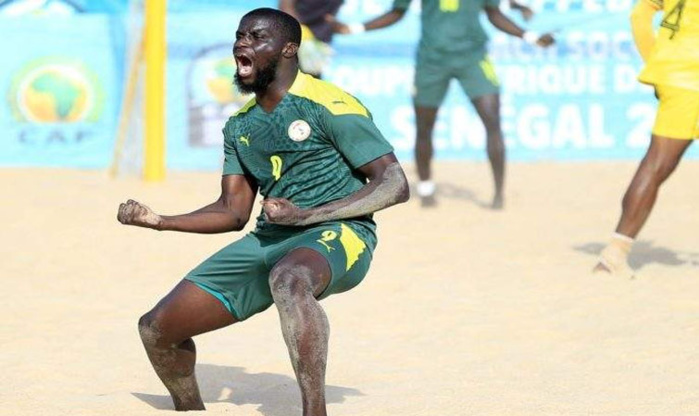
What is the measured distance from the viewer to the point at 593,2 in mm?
13383

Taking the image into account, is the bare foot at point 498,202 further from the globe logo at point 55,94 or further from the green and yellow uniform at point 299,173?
the green and yellow uniform at point 299,173

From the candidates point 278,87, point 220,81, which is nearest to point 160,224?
point 278,87

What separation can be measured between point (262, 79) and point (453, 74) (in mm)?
6099

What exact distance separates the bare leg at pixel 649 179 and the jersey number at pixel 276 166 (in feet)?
11.5

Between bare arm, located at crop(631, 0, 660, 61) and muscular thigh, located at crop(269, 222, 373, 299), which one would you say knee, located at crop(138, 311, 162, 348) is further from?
bare arm, located at crop(631, 0, 660, 61)

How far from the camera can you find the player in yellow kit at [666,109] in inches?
317

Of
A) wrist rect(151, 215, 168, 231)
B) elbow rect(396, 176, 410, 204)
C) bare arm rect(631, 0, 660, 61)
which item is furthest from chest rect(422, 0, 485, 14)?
wrist rect(151, 215, 168, 231)

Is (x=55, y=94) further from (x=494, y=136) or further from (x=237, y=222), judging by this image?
(x=237, y=222)

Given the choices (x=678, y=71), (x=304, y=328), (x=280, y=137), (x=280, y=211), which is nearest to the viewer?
(x=304, y=328)

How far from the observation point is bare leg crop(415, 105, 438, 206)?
440 inches

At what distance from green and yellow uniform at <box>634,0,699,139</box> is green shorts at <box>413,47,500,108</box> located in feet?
9.60

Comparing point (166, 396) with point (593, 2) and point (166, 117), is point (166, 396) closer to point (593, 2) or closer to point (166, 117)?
point (166, 117)

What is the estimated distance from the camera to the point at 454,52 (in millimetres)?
11062

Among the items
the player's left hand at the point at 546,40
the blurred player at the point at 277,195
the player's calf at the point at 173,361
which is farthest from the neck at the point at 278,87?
the player's left hand at the point at 546,40
